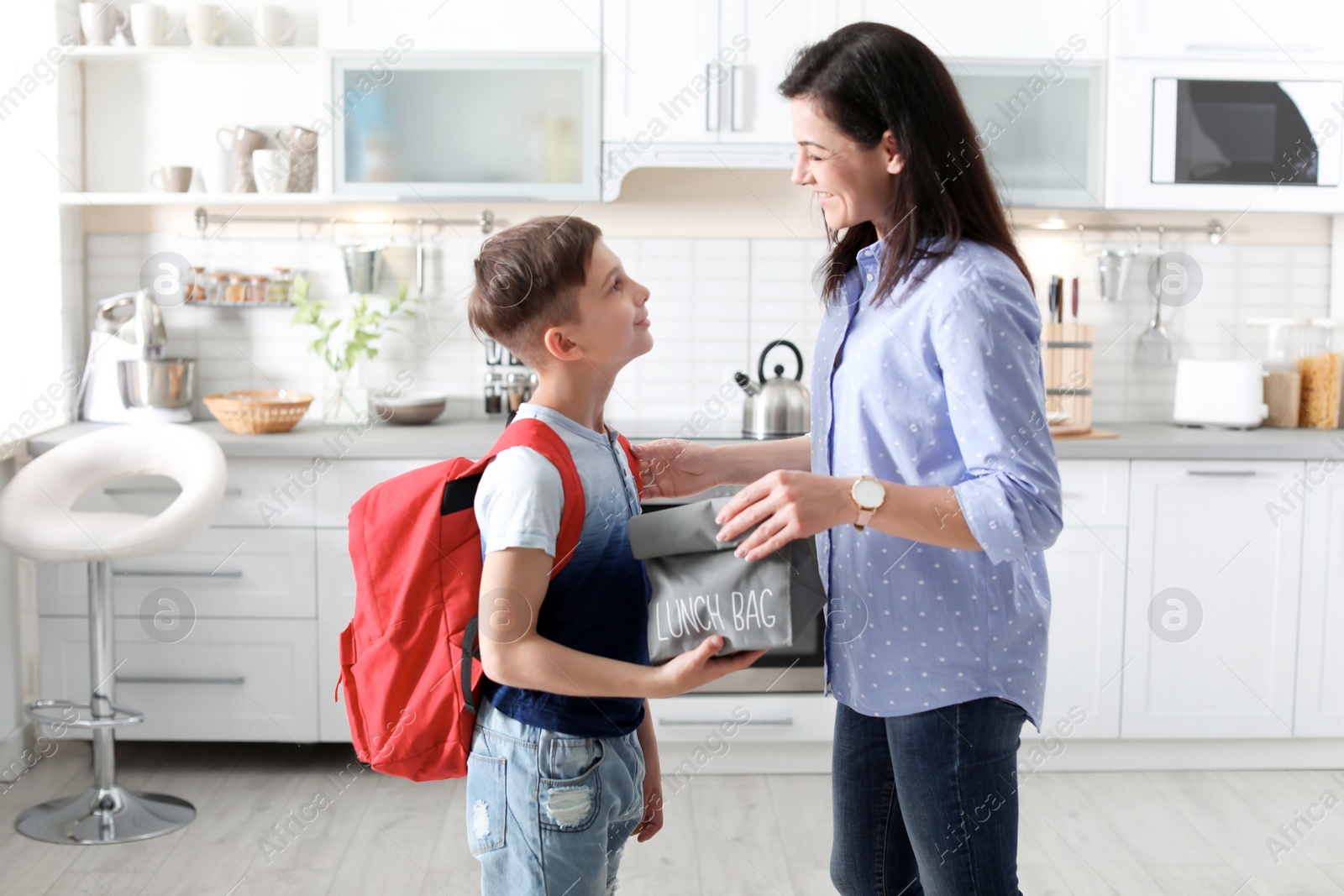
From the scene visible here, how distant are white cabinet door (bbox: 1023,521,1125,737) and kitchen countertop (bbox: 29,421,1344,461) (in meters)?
0.21

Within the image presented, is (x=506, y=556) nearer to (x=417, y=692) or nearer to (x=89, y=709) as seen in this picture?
(x=417, y=692)

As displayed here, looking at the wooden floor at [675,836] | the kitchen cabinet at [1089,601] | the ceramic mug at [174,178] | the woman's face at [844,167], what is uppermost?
the ceramic mug at [174,178]

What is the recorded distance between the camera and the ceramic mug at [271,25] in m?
3.11

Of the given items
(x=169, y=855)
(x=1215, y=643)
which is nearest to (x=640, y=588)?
(x=169, y=855)

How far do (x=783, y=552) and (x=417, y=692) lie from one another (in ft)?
1.33

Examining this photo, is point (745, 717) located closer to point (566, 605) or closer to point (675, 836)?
point (675, 836)

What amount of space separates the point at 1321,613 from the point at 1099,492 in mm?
636

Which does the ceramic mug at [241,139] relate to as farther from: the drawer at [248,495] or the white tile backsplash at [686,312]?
the drawer at [248,495]

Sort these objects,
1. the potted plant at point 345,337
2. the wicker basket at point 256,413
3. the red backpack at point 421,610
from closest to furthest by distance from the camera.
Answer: the red backpack at point 421,610, the wicker basket at point 256,413, the potted plant at point 345,337

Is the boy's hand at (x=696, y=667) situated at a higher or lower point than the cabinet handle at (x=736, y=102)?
lower

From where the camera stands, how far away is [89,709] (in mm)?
2660

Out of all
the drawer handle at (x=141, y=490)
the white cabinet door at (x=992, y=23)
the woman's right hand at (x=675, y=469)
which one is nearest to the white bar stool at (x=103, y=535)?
the drawer handle at (x=141, y=490)

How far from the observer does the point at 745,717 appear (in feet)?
9.39

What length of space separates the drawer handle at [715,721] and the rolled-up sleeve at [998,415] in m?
1.78
